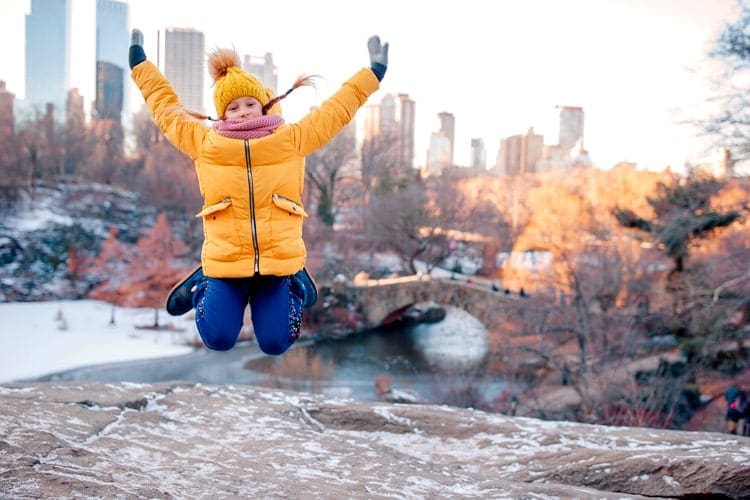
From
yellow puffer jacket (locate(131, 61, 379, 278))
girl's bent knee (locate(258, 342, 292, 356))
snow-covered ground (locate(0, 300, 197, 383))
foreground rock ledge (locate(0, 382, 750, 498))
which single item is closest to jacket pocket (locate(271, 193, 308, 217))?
yellow puffer jacket (locate(131, 61, 379, 278))

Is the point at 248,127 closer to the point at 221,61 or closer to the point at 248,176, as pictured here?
the point at 248,176

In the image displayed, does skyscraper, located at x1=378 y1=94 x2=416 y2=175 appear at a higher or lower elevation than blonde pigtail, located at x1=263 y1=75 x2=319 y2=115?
higher

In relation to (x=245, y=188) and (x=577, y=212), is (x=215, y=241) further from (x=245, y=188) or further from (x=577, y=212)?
(x=577, y=212)

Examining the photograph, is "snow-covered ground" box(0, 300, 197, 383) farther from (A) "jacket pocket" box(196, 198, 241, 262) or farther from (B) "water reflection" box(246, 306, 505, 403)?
(A) "jacket pocket" box(196, 198, 241, 262)

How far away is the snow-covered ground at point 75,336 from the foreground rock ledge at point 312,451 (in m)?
10.7

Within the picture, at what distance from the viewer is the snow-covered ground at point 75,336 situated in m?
14.5

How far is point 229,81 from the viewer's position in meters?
2.92

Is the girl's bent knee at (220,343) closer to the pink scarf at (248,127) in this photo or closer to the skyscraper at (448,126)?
the pink scarf at (248,127)

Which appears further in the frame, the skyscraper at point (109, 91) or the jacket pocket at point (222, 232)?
the skyscraper at point (109, 91)

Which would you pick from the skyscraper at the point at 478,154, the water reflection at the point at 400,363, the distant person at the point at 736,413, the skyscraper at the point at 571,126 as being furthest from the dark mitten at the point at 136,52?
the skyscraper at the point at 571,126

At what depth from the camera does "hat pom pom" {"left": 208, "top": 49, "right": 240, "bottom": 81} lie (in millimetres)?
2988

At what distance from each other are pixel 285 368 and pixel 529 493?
38.3 feet

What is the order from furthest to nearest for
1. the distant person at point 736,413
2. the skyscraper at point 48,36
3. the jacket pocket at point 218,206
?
the skyscraper at point 48,36, the distant person at point 736,413, the jacket pocket at point 218,206

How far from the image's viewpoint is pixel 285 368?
14.6 meters
